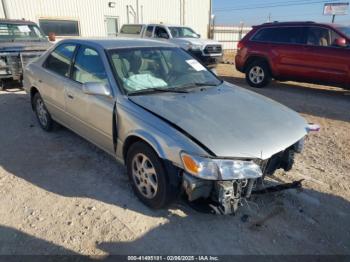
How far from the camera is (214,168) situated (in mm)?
2445

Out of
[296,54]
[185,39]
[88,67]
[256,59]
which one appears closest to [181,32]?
[185,39]

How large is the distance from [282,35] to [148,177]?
7.17 meters

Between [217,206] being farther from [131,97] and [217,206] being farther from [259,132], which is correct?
[131,97]

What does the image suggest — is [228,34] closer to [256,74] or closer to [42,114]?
[256,74]

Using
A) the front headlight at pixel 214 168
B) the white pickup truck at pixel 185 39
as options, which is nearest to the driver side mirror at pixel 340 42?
the white pickup truck at pixel 185 39

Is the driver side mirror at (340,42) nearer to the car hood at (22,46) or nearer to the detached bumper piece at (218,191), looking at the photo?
the detached bumper piece at (218,191)

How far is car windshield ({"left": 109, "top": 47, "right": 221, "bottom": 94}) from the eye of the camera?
133 inches

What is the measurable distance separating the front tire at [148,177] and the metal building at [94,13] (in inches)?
498

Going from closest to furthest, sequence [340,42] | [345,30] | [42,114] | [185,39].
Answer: [42,114] → [340,42] → [345,30] → [185,39]

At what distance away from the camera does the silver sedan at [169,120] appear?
2.53 metres

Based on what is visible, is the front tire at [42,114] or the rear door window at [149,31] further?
the rear door window at [149,31]

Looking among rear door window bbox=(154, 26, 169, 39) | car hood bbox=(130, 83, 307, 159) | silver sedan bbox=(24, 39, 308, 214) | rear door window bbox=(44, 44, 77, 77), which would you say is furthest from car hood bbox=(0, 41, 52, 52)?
car hood bbox=(130, 83, 307, 159)

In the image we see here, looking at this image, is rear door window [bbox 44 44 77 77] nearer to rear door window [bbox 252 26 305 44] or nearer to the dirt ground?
the dirt ground

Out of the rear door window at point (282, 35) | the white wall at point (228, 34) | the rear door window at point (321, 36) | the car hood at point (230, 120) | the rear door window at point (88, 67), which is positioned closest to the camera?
the car hood at point (230, 120)
